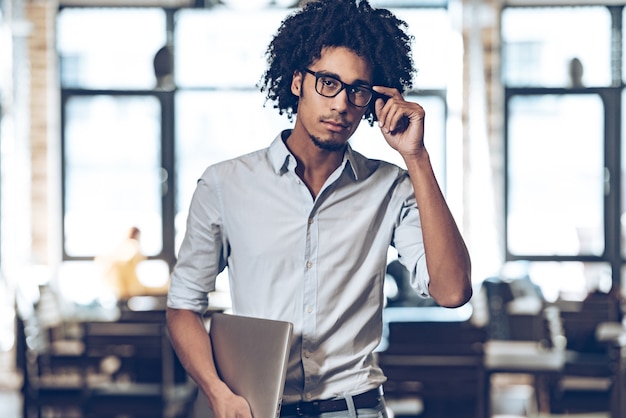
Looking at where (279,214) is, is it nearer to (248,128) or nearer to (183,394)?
(183,394)

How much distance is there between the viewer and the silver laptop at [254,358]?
1.67 m

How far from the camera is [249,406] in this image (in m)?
1.71

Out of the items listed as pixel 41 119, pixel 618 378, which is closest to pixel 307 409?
pixel 618 378

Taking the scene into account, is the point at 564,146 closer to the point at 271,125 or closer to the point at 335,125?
the point at 271,125

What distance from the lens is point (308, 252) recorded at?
1830 mm

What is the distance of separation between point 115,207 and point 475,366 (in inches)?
214

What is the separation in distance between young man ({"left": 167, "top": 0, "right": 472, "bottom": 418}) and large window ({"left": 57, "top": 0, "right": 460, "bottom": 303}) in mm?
7280

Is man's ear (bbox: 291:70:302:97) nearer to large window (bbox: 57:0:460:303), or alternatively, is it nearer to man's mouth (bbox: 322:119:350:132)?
man's mouth (bbox: 322:119:350:132)

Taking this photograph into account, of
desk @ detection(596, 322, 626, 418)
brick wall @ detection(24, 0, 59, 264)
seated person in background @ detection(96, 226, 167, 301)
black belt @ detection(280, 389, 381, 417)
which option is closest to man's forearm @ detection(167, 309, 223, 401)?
A: black belt @ detection(280, 389, 381, 417)

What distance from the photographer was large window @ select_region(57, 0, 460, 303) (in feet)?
30.3

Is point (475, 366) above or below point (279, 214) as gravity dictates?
below

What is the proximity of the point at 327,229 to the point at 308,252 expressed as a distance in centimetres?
6

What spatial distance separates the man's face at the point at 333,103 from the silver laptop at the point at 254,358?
34cm

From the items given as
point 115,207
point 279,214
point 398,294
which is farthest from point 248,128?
point 279,214
